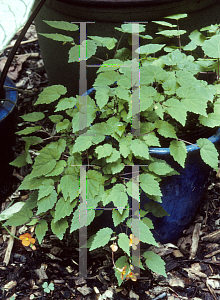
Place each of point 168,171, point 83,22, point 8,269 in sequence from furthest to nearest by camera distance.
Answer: point 83,22 → point 8,269 → point 168,171

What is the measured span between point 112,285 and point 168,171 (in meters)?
0.63

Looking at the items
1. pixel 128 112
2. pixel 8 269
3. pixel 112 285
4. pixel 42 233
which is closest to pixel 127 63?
pixel 128 112

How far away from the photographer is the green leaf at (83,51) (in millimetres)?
1196

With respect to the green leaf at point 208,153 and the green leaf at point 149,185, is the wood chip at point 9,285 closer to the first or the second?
the green leaf at point 149,185

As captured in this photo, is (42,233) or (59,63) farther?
(59,63)

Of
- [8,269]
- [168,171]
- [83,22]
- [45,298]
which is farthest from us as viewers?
[83,22]

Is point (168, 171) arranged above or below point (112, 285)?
above

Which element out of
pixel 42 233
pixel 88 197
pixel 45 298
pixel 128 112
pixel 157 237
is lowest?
pixel 45 298

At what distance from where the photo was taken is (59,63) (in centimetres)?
190

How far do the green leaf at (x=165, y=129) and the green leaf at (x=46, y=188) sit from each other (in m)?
0.46

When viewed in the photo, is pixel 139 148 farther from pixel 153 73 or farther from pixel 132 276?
pixel 132 276

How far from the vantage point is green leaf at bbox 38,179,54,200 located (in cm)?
113

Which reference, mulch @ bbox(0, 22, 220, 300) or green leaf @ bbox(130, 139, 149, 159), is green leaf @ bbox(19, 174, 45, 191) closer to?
mulch @ bbox(0, 22, 220, 300)

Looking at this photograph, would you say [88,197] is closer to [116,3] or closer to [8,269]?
[8,269]
